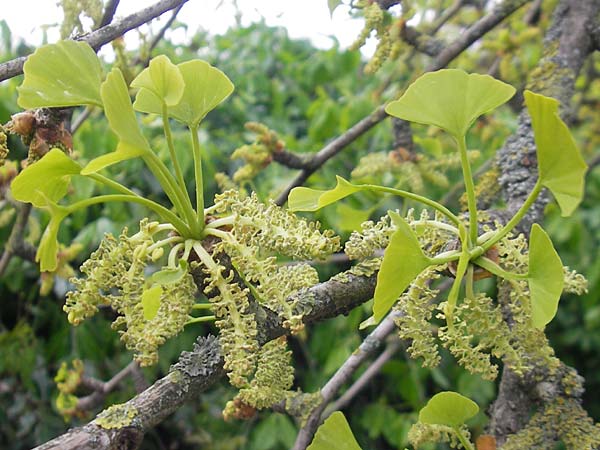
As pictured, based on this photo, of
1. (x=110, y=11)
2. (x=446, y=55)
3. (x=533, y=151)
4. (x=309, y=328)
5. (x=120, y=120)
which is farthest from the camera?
(x=309, y=328)

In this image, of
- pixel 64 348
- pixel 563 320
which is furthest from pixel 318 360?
pixel 563 320


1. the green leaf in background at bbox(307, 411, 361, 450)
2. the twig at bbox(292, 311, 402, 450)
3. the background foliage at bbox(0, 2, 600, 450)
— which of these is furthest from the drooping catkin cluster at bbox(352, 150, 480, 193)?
the green leaf in background at bbox(307, 411, 361, 450)

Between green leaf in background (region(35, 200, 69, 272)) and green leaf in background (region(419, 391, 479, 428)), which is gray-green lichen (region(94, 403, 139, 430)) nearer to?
green leaf in background (region(35, 200, 69, 272))

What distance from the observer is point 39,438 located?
142 centimetres

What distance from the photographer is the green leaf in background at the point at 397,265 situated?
46cm

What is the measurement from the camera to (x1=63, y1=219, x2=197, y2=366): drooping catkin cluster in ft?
1.60

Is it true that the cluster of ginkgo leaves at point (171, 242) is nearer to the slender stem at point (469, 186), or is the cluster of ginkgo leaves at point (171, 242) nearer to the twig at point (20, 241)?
the slender stem at point (469, 186)

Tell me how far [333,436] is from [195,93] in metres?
0.31

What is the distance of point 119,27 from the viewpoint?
63 centimetres

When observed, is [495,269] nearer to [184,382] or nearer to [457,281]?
[457,281]

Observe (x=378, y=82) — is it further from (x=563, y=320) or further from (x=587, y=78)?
(x=563, y=320)

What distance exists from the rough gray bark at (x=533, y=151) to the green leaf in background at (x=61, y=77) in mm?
529

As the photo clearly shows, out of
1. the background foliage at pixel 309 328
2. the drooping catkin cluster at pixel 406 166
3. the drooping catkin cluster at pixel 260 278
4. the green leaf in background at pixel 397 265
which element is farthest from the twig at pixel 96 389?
the green leaf in background at pixel 397 265

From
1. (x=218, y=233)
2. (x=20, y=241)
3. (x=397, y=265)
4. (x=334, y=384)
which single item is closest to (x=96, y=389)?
(x=20, y=241)
